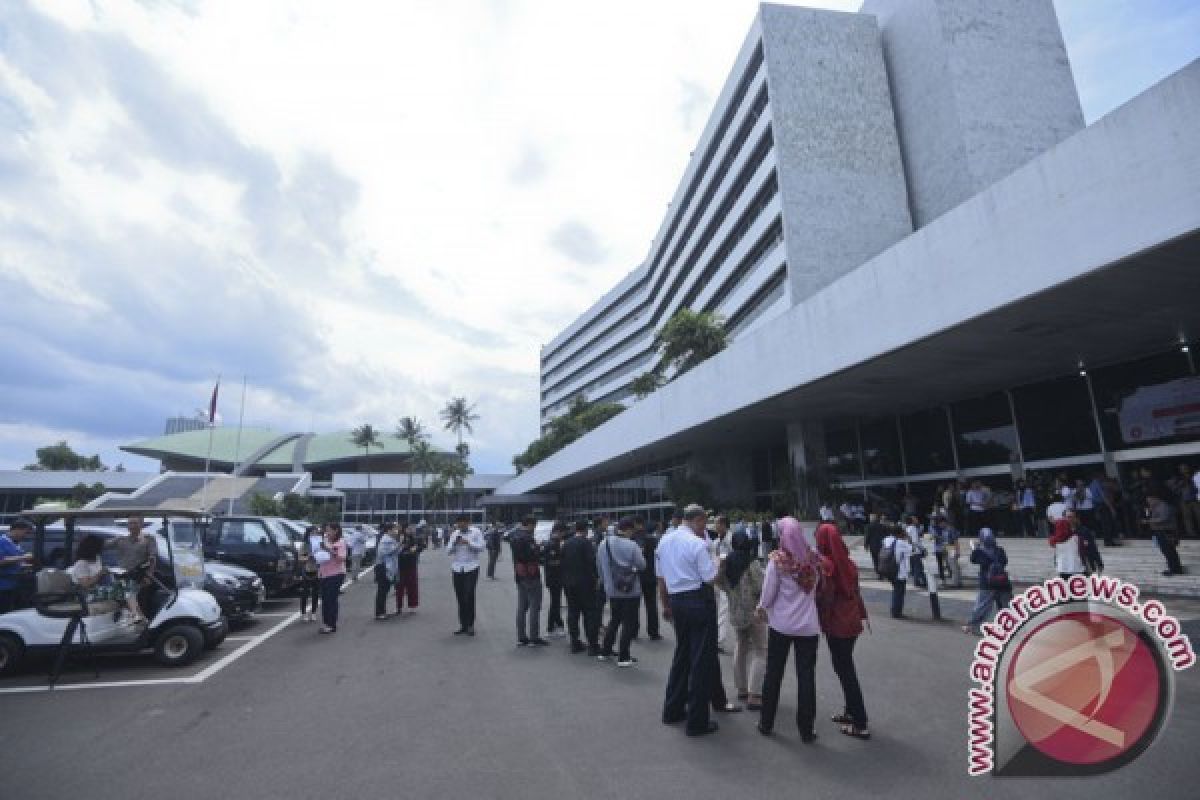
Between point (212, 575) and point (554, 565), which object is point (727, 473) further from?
point (212, 575)

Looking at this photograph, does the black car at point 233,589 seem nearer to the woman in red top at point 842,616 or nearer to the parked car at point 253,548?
the parked car at point 253,548

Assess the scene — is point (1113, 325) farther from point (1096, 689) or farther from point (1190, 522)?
point (1096, 689)

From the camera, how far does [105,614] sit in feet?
23.1

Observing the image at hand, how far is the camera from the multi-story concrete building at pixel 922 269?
9.33 metres

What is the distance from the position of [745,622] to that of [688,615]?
0.94 m

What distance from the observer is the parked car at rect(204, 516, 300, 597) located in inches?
488

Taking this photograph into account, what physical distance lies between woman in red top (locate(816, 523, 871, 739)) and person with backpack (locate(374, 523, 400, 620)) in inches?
337

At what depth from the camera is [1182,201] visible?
308 inches

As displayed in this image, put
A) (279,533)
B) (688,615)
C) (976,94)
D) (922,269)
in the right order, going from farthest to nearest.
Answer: (976,94), (279,533), (922,269), (688,615)

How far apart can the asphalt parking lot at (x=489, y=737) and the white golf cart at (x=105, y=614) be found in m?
0.36

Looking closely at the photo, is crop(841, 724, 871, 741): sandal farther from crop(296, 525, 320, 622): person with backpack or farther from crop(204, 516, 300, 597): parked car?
crop(204, 516, 300, 597): parked car

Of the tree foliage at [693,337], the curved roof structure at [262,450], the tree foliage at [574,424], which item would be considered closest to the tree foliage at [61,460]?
the curved roof structure at [262,450]

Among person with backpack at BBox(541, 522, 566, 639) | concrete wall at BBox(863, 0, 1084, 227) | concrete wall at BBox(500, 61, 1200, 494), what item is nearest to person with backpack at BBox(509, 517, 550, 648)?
person with backpack at BBox(541, 522, 566, 639)

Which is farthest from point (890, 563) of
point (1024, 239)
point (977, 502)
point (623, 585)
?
point (977, 502)
